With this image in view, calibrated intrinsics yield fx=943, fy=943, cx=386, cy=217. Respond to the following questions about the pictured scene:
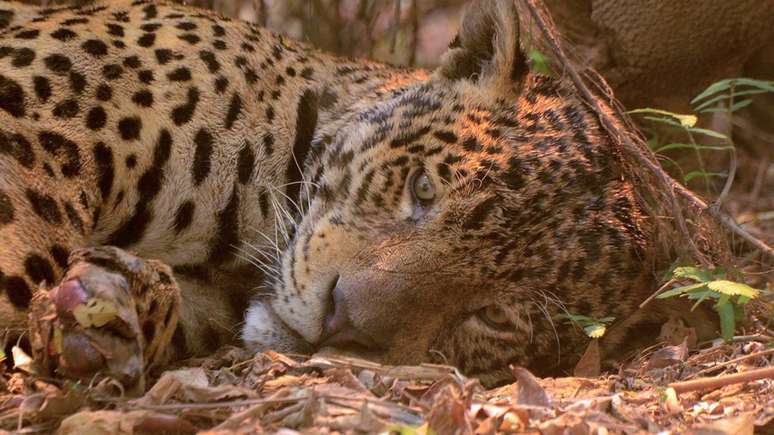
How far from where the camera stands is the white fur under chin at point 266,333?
369 cm

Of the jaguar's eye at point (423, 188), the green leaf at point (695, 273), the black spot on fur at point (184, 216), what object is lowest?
Result: the black spot on fur at point (184, 216)

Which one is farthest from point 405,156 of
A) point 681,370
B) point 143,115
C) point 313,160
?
point 681,370

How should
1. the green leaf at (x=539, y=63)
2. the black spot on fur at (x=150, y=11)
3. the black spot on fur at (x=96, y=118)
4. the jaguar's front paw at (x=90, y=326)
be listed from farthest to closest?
the green leaf at (x=539, y=63) → the black spot on fur at (x=150, y=11) → the black spot on fur at (x=96, y=118) → the jaguar's front paw at (x=90, y=326)

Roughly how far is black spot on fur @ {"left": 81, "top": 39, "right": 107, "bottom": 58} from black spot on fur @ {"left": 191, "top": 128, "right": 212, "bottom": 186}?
51 cm

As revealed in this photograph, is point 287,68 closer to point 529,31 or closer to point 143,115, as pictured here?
point 143,115

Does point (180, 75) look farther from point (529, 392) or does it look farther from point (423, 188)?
point (529, 392)

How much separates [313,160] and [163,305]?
1.12 m

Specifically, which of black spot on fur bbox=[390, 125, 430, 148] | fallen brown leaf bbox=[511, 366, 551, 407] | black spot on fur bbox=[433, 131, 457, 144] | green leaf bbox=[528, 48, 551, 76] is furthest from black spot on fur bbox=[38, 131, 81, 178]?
green leaf bbox=[528, 48, 551, 76]

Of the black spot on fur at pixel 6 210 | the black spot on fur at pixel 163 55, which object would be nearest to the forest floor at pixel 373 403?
the black spot on fur at pixel 6 210

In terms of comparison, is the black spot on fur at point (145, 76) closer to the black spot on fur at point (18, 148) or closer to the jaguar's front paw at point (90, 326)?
A: the black spot on fur at point (18, 148)

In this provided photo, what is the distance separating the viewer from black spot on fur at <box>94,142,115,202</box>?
143 inches

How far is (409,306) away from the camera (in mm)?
3402

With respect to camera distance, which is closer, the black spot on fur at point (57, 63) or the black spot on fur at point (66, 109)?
the black spot on fur at point (66, 109)

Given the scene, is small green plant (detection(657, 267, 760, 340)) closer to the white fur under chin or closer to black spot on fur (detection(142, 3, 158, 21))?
the white fur under chin
